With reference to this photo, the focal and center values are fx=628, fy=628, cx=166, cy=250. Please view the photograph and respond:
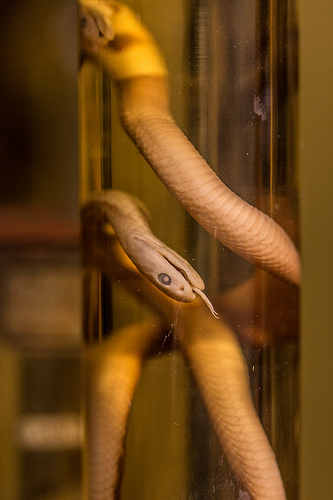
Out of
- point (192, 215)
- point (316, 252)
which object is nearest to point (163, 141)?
point (192, 215)

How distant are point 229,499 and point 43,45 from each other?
0.98 feet

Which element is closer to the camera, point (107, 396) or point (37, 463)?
point (107, 396)

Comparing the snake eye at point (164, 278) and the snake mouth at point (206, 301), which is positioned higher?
the snake eye at point (164, 278)

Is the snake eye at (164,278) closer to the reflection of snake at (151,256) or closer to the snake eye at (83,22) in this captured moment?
the reflection of snake at (151,256)

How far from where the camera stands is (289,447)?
30cm

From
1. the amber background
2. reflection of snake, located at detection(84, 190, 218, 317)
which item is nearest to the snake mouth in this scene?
reflection of snake, located at detection(84, 190, 218, 317)

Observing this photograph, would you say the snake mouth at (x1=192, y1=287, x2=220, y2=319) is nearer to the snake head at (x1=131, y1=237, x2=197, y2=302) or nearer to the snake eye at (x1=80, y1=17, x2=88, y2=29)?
the snake head at (x1=131, y1=237, x2=197, y2=302)

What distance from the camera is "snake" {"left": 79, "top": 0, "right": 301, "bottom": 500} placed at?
255 millimetres

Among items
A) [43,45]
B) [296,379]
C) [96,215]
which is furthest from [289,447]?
[43,45]

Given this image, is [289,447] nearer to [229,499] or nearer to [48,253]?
[229,499]

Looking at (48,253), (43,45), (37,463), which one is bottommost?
(37,463)

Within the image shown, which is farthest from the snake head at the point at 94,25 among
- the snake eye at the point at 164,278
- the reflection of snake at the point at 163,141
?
the snake eye at the point at 164,278

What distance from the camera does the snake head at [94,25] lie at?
275mm

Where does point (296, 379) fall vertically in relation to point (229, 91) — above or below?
below
